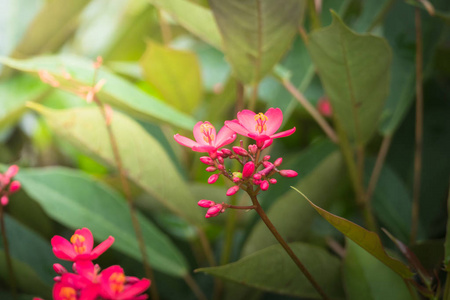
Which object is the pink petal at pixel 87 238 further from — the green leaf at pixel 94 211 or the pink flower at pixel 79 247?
the green leaf at pixel 94 211

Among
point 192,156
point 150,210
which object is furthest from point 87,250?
point 192,156

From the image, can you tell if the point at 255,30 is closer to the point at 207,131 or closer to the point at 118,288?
the point at 207,131

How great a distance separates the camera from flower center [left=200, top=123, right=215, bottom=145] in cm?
34

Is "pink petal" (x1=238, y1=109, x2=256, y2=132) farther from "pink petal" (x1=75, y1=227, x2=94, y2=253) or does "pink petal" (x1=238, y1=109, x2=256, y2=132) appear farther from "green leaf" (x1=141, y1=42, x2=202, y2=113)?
"green leaf" (x1=141, y1=42, x2=202, y2=113)

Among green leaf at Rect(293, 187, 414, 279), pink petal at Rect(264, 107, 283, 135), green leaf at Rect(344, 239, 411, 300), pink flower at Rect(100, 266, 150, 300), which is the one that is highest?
pink petal at Rect(264, 107, 283, 135)

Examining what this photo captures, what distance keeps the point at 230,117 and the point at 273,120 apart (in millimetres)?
593

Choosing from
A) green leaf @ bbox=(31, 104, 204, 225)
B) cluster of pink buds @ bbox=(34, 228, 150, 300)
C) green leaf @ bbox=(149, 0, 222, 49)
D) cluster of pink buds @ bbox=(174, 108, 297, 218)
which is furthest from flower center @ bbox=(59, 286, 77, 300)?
green leaf @ bbox=(149, 0, 222, 49)

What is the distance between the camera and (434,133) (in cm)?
75

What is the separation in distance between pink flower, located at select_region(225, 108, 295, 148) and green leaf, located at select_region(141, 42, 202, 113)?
41cm

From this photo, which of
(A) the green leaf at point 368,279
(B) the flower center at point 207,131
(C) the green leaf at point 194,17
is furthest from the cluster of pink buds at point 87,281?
(C) the green leaf at point 194,17

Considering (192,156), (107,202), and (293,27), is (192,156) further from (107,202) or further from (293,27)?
(293,27)

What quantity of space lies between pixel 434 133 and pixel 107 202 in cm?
53

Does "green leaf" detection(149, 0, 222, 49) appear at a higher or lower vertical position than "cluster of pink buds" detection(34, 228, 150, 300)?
higher

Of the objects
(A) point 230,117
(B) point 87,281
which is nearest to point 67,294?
(B) point 87,281
